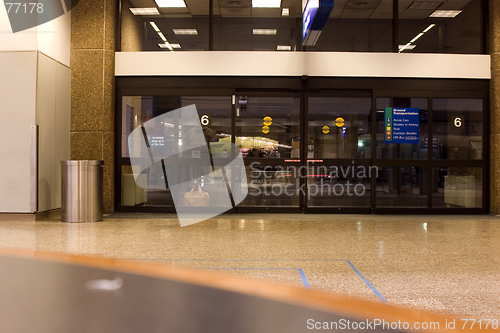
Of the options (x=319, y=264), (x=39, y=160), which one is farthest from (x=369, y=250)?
(x=39, y=160)

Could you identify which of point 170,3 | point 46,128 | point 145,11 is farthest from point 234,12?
point 46,128

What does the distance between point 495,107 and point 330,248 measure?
16.1 ft

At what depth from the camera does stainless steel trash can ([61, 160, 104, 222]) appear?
243 inches

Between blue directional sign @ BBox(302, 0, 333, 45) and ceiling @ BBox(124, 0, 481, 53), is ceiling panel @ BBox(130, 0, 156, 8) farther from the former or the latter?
blue directional sign @ BBox(302, 0, 333, 45)

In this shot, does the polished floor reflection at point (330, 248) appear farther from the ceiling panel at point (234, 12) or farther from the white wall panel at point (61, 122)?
the ceiling panel at point (234, 12)

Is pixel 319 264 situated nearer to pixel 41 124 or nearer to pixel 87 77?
pixel 41 124

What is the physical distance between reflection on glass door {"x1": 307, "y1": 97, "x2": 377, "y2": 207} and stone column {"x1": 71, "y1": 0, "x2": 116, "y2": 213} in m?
3.79

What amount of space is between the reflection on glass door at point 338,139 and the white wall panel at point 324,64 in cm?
56

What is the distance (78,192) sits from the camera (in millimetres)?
6184

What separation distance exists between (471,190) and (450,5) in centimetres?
353

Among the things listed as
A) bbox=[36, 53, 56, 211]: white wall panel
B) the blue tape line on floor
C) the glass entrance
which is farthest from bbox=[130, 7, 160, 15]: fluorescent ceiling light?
the blue tape line on floor

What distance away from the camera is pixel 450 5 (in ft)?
24.7

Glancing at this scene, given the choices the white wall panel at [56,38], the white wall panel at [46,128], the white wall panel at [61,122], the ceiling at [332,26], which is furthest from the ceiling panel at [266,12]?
the white wall panel at [46,128]

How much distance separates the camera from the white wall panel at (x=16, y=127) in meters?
6.04
